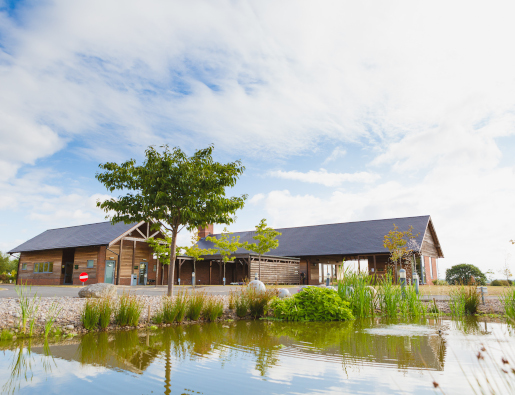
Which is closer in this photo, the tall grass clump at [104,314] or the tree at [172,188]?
the tall grass clump at [104,314]

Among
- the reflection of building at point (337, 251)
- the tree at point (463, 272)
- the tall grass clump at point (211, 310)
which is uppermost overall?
the reflection of building at point (337, 251)

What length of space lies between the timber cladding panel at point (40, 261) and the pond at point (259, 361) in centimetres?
2331

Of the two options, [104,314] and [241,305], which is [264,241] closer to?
[241,305]

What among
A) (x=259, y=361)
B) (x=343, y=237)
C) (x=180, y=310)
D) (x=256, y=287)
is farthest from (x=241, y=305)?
(x=343, y=237)

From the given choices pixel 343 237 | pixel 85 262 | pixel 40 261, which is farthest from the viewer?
pixel 343 237

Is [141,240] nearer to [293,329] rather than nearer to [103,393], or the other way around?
[293,329]

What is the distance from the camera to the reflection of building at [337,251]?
27.5 m

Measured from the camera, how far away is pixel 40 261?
2827 centimetres

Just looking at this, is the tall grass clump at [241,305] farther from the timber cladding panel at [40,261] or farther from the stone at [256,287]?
the timber cladding panel at [40,261]

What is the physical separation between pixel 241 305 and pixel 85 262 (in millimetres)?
19976

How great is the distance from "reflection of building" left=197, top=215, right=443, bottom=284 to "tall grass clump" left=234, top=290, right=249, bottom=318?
16.8 metres

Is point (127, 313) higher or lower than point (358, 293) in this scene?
lower

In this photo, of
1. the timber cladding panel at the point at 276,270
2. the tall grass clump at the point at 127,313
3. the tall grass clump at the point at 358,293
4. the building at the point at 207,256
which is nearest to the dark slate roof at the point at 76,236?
the building at the point at 207,256

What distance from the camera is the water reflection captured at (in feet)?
14.9
